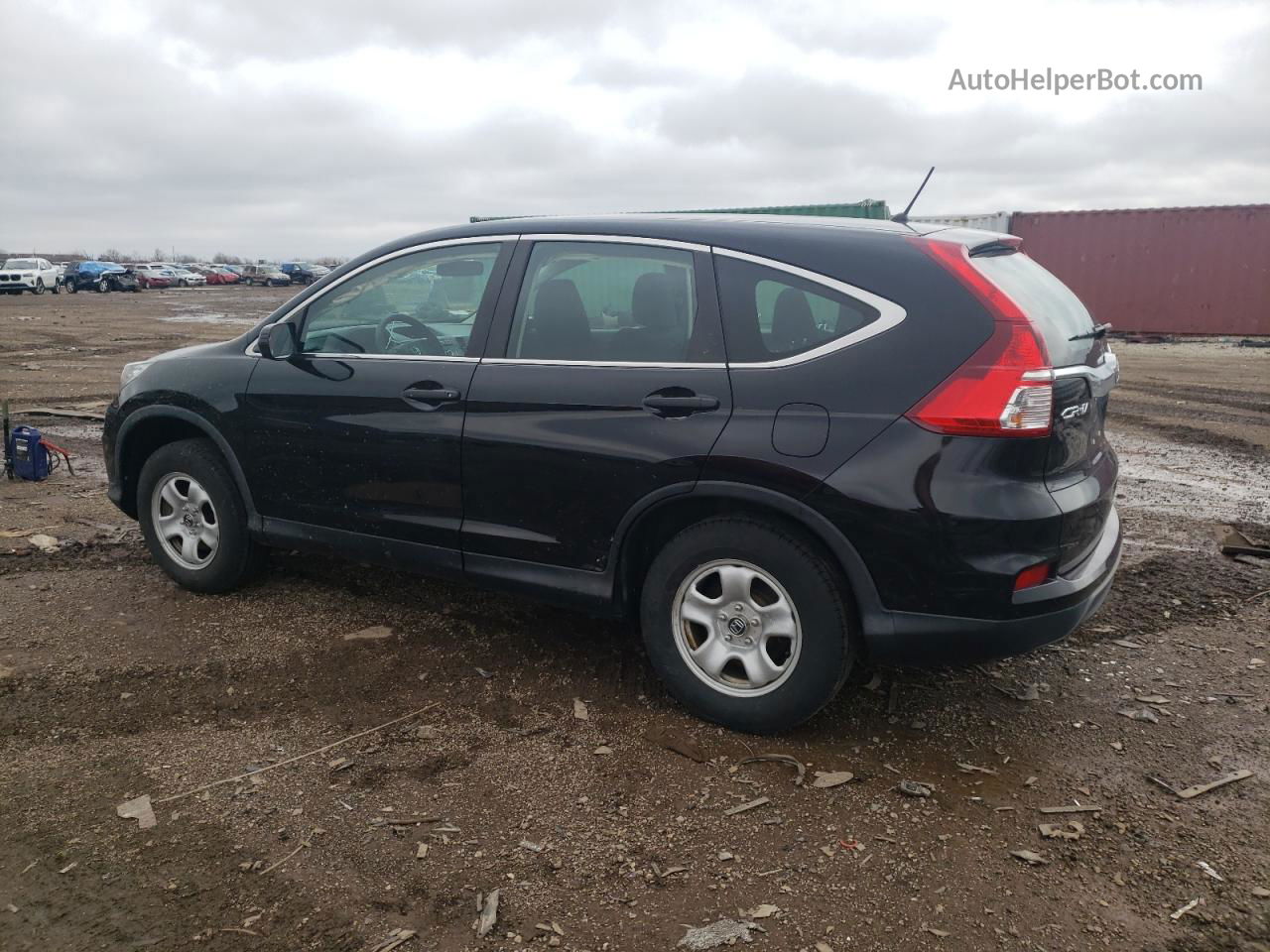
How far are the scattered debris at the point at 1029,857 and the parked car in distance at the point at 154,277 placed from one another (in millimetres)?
56354

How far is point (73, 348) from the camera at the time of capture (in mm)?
17766

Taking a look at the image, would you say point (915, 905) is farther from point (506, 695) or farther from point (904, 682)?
point (506, 695)

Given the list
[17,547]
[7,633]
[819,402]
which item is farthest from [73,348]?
[819,402]

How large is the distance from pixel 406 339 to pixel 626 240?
42.5 inches

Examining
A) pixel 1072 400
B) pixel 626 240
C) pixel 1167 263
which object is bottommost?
pixel 1072 400

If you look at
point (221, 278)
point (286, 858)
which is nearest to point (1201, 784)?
point (286, 858)

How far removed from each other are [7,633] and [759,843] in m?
3.43

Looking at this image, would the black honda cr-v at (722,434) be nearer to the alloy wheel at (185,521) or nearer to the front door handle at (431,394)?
the front door handle at (431,394)

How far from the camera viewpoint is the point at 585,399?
3604 millimetres

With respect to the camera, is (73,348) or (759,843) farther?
(73,348)

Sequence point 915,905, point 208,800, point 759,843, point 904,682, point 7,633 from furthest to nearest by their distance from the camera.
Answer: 1. point 7,633
2. point 904,682
3. point 208,800
4. point 759,843
5. point 915,905

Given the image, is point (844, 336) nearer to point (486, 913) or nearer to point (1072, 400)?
point (1072, 400)

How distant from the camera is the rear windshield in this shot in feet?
10.5

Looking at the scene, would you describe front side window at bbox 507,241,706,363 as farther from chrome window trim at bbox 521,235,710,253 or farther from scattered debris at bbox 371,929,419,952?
scattered debris at bbox 371,929,419,952
